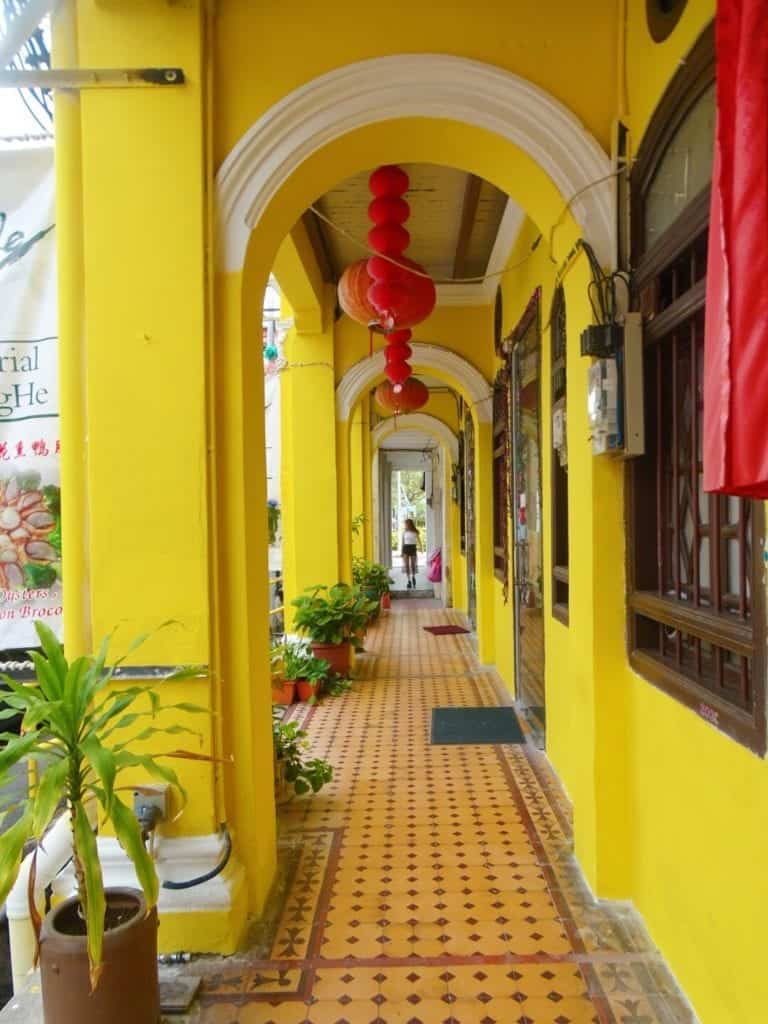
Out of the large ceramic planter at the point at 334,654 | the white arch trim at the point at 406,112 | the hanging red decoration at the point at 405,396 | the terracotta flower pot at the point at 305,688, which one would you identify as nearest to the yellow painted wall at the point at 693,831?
the white arch trim at the point at 406,112

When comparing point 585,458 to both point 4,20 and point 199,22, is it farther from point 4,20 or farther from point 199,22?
point 4,20

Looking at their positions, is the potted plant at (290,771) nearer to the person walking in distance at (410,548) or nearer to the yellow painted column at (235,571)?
→ the yellow painted column at (235,571)

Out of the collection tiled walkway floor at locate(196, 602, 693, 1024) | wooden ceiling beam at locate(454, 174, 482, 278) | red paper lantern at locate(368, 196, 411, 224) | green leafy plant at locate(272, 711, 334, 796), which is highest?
wooden ceiling beam at locate(454, 174, 482, 278)

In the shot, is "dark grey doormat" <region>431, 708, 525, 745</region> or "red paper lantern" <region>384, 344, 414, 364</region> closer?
"dark grey doormat" <region>431, 708, 525, 745</region>

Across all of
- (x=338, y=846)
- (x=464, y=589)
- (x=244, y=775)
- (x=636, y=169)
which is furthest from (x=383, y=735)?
(x=464, y=589)

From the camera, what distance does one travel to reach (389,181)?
3883mm

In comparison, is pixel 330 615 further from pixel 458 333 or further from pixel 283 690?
pixel 458 333

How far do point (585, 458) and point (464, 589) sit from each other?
8.67m

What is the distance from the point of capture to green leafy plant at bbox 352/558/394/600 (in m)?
11.0

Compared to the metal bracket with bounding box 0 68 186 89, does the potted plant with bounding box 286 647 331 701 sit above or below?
below

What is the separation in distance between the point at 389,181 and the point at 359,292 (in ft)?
2.25

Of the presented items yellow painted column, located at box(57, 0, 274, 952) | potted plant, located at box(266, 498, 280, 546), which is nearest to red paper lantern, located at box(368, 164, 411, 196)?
yellow painted column, located at box(57, 0, 274, 952)

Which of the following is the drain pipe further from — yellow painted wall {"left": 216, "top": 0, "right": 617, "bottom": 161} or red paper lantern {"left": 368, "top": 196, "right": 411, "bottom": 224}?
red paper lantern {"left": 368, "top": 196, "right": 411, "bottom": 224}

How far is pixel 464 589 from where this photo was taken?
11.5m
